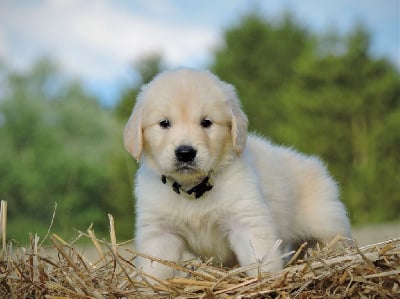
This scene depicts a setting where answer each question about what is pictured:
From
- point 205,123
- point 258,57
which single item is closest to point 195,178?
point 205,123

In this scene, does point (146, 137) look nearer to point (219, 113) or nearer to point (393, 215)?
point (219, 113)

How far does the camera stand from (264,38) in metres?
27.0

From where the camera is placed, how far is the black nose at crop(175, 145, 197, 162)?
4.41 metres

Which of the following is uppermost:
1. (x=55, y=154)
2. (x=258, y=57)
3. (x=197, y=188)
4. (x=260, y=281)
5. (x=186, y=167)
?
(x=186, y=167)

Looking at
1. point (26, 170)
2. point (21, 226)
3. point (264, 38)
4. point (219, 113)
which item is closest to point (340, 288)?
point (219, 113)

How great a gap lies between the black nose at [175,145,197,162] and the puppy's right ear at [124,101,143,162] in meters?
0.42

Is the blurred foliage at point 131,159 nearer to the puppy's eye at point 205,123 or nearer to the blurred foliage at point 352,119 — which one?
the blurred foliage at point 352,119

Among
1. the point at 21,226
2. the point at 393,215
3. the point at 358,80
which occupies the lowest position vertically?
the point at 21,226

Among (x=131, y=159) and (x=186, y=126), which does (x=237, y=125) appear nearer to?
(x=186, y=126)

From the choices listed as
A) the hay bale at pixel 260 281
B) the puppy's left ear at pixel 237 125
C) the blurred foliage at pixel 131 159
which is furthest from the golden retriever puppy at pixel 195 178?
the blurred foliage at pixel 131 159

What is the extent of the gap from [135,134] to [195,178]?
0.54 metres

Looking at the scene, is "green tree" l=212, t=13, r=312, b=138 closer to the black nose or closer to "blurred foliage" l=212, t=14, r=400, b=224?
"blurred foliage" l=212, t=14, r=400, b=224

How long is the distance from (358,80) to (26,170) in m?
10.3

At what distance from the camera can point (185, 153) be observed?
14.5 ft
